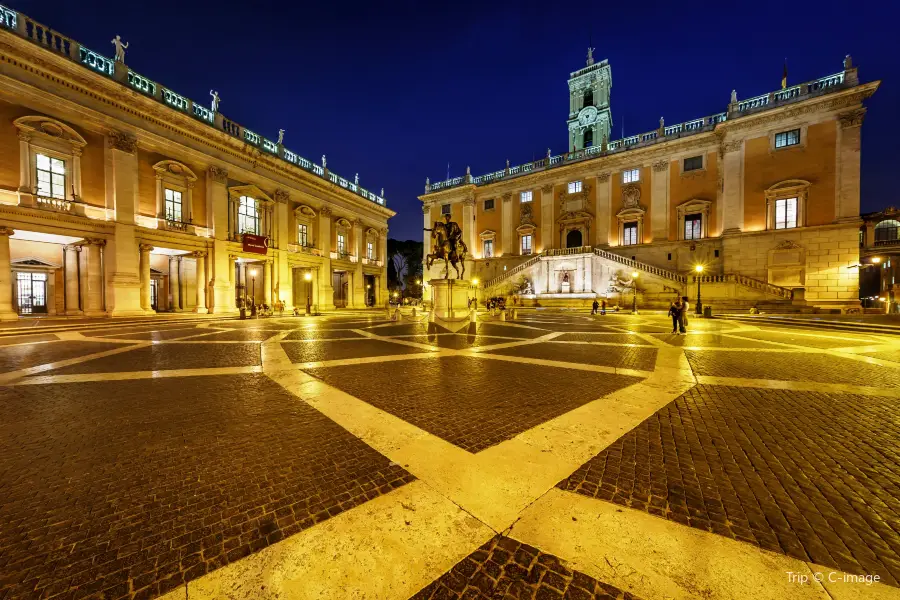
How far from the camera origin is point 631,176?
33.0 m

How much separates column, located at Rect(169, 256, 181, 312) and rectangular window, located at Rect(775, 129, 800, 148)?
1841 inches

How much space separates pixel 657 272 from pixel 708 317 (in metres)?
9.18

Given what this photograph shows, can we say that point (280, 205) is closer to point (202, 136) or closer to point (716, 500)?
point (202, 136)

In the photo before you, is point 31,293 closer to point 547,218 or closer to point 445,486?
point 445,486

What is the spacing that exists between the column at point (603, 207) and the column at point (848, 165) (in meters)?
15.5

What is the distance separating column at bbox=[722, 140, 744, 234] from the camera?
27.8 meters

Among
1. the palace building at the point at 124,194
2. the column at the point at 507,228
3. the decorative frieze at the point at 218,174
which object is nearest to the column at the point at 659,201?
the column at the point at 507,228

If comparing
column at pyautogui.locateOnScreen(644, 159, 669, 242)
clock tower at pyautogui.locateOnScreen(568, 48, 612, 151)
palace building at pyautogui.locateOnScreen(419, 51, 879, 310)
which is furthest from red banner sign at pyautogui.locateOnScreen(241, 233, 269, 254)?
clock tower at pyautogui.locateOnScreen(568, 48, 612, 151)

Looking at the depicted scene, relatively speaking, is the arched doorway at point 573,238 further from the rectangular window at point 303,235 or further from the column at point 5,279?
the column at point 5,279

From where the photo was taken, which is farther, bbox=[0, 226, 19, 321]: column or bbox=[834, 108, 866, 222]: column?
bbox=[834, 108, 866, 222]: column

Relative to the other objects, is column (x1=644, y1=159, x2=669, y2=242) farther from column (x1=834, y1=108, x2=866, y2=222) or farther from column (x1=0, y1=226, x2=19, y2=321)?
column (x1=0, y1=226, x2=19, y2=321)

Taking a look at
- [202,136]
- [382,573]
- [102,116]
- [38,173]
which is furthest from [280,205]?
[382,573]

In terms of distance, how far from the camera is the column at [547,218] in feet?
121

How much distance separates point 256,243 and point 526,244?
27195 mm
